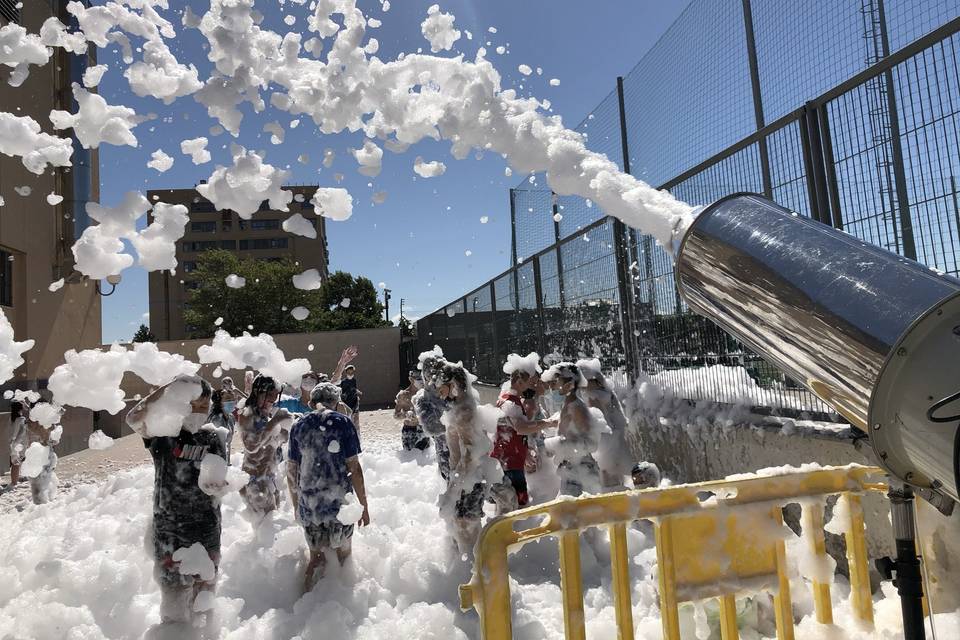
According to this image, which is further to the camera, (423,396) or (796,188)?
(423,396)

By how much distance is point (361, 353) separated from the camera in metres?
26.6

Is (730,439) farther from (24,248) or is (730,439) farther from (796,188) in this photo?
(24,248)

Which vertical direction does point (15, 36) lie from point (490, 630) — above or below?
above

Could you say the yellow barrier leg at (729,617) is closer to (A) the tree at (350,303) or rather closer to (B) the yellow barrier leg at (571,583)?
(B) the yellow barrier leg at (571,583)

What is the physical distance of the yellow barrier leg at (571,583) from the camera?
2.33m

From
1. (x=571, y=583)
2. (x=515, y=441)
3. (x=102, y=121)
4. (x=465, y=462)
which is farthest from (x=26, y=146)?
(x=571, y=583)

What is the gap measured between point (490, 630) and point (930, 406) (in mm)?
1512

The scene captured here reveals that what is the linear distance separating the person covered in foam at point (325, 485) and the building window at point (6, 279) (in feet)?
33.5

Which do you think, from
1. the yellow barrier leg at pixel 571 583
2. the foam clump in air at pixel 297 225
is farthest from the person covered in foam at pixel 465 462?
the yellow barrier leg at pixel 571 583

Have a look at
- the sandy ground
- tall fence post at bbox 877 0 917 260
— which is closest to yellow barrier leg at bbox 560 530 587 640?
tall fence post at bbox 877 0 917 260

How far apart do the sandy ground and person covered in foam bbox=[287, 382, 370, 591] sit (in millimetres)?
5435

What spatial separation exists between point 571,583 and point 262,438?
15.7ft

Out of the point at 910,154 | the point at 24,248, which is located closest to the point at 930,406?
the point at 910,154

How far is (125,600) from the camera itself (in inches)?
188
